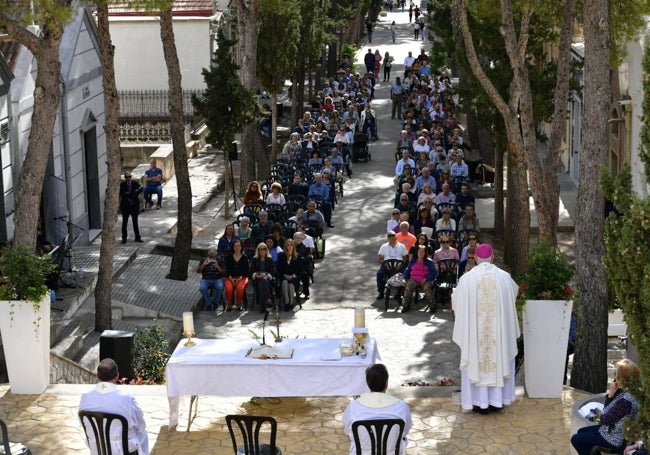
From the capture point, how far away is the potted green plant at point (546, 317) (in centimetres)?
1251

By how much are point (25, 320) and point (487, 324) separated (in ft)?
15.8

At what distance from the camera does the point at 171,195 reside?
1163 inches

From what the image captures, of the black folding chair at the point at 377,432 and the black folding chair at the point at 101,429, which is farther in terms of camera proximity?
the black folding chair at the point at 101,429

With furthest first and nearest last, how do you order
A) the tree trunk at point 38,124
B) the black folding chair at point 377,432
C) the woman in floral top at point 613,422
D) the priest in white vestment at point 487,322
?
the tree trunk at point 38,124, the priest in white vestment at point 487,322, the woman in floral top at point 613,422, the black folding chair at point 377,432

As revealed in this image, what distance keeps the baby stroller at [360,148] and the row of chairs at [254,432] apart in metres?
24.3

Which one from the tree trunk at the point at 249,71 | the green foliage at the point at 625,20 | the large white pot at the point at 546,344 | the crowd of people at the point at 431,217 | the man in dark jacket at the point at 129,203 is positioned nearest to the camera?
the large white pot at the point at 546,344

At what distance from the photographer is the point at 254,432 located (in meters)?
10.3

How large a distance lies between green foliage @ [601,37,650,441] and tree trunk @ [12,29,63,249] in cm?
805

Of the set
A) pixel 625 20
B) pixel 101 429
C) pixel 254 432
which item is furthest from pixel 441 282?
pixel 101 429

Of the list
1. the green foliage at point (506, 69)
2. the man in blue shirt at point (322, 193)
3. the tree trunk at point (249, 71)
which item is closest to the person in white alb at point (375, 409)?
the green foliage at point (506, 69)

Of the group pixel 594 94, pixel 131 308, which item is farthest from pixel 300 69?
pixel 594 94

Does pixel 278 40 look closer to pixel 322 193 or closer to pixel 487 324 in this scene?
pixel 322 193

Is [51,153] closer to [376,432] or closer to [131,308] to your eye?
[131,308]

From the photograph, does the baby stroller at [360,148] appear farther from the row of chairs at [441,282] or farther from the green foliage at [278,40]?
the row of chairs at [441,282]
